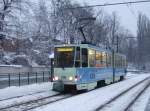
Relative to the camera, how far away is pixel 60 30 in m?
56.2

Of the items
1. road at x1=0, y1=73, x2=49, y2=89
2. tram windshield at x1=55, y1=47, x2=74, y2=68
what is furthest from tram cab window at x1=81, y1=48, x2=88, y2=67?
road at x1=0, y1=73, x2=49, y2=89

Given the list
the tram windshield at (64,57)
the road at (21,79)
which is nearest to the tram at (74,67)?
the tram windshield at (64,57)

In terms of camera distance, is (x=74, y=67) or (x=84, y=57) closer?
(x=74, y=67)

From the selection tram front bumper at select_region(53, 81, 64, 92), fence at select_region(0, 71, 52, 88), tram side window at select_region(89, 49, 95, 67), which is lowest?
tram front bumper at select_region(53, 81, 64, 92)

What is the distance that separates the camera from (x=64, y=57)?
87.1 feet

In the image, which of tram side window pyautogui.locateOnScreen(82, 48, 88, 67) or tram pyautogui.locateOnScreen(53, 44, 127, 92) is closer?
tram pyautogui.locateOnScreen(53, 44, 127, 92)

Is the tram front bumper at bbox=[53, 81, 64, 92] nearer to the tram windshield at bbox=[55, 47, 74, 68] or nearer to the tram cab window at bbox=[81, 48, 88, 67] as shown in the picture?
the tram windshield at bbox=[55, 47, 74, 68]

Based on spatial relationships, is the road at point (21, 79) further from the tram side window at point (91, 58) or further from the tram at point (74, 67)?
the tram side window at point (91, 58)

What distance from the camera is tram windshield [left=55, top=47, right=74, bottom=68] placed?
2629cm

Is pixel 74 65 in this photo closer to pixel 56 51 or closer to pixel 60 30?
pixel 56 51

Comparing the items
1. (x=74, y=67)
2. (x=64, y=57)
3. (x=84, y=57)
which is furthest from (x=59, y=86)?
(x=84, y=57)

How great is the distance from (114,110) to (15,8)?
23.4m

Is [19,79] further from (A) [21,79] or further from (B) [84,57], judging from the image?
(B) [84,57]

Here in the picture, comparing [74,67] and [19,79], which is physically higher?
[74,67]
